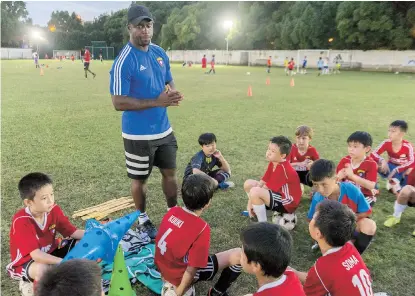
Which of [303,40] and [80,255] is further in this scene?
[303,40]

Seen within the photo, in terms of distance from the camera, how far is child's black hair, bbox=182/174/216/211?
2.83 m

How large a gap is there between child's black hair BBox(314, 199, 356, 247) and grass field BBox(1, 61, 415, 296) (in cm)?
107

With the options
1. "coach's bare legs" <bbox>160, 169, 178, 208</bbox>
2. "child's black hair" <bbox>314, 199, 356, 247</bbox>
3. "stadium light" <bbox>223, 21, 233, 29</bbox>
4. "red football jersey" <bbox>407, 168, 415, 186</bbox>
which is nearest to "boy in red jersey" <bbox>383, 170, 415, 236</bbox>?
"red football jersey" <bbox>407, 168, 415, 186</bbox>

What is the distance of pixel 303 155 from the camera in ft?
17.4

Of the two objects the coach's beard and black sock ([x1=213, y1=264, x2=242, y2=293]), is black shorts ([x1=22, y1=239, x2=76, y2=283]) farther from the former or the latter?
the coach's beard

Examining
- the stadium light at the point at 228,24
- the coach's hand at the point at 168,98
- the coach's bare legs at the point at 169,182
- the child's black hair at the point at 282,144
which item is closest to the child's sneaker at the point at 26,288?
the coach's bare legs at the point at 169,182

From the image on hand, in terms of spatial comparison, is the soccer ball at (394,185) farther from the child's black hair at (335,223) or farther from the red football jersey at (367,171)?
the child's black hair at (335,223)

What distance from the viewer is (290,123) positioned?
10.4 metres

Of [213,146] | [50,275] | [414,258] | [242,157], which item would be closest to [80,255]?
[50,275]

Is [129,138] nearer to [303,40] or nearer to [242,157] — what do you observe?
[242,157]

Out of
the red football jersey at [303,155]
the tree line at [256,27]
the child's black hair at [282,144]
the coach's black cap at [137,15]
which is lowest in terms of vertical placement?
the red football jersey at [303,155]

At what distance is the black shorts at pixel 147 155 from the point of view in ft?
12.9

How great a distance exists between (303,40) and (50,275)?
168 feet

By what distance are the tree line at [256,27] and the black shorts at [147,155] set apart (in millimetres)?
18273
